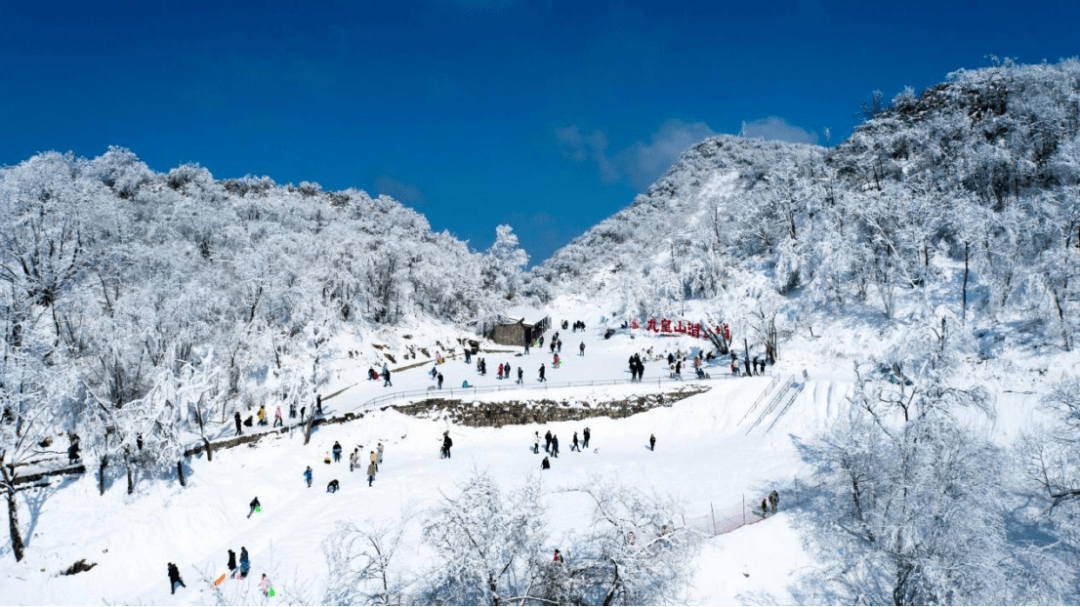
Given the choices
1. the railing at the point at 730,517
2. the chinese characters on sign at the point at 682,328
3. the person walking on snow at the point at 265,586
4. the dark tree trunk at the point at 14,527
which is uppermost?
the chinese characters on sign at the point at 682,328

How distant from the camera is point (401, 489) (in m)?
22.7

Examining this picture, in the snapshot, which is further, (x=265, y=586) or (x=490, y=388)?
(x=490, y=388)

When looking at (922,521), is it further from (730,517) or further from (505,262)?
(505,262)

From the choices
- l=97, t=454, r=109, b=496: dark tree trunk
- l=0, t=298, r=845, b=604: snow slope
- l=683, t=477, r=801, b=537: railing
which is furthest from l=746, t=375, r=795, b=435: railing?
l=97, t=454, r=109, b=496: dark tree trunk

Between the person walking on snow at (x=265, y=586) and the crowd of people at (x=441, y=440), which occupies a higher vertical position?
the crowd of people at (x=441, y=440)

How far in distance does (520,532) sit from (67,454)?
73.0ft

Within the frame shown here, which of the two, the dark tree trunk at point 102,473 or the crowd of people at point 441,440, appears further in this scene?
the dark tree trunk at point 102,473

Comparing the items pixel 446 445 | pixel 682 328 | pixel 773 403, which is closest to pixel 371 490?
pixel 446 445

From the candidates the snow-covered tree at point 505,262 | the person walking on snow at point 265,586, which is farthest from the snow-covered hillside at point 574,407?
the snow-covered tree at point 505,262

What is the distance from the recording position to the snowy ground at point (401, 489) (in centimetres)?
1728

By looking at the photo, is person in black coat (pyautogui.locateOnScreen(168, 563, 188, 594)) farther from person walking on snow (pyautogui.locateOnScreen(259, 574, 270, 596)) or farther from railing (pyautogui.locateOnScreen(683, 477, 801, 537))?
railing (pyautogui.locateOnScreen(683, 477, 801, 537))

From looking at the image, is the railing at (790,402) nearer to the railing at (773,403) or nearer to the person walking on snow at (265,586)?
the railing at (773,403)

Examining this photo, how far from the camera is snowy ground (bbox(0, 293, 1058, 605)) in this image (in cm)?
1728

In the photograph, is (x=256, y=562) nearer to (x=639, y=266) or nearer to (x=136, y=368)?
(x=136, y=368)
